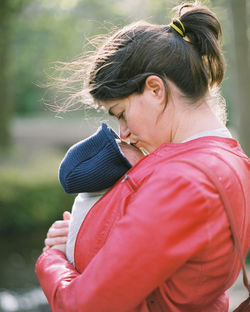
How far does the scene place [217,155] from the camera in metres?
1.31

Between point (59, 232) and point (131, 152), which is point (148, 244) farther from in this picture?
point (59, 232)

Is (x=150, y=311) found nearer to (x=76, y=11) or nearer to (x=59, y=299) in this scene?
(x=59, y=299)

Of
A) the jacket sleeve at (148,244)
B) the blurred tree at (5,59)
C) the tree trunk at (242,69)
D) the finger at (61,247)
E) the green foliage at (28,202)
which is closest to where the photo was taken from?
the jacket sleeve at (148,244)

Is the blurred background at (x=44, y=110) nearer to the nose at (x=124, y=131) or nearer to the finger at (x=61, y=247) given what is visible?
the nose at (x=124, y=131)

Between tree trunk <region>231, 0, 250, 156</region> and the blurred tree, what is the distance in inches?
258

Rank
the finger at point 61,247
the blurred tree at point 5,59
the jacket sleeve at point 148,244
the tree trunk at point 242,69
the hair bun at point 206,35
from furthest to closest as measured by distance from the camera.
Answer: the blurred tree at point 5,59 → the tree trunk at point 242,69 → the finger at point 61,247 → the hair bun at point 206,35 → the jacket sleeve at point 148,244

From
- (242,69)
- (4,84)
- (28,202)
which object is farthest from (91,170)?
(4,84)

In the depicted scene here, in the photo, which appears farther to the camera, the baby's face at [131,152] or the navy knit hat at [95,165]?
the baby's face at [131,152]

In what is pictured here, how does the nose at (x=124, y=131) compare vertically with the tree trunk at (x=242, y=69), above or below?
above

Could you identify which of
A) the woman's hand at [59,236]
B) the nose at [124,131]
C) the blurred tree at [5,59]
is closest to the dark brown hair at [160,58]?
the nose at [124,131]

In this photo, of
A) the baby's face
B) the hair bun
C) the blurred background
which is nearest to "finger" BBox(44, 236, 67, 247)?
the baby's face

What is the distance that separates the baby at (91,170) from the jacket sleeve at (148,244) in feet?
0.87

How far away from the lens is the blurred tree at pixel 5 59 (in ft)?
34.1

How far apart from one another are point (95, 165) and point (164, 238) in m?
0.45
